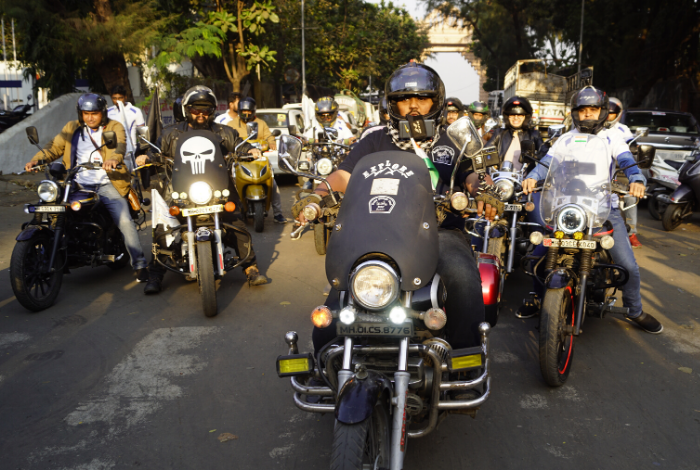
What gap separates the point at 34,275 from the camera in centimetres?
560

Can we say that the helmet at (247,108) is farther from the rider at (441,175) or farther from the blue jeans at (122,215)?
the rider at (441,175)

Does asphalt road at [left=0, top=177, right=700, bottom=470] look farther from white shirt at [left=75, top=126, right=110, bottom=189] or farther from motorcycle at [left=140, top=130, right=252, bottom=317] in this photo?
white shirt at [left=75, top=126, right=110, bottom=189]

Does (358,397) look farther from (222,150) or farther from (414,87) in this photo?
(222,150)

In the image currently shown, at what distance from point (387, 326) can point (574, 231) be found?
2140 millimetres

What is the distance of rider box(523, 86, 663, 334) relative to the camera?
4.66 m

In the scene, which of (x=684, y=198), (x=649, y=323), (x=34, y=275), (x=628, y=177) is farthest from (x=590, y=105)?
(x=684, y=198)

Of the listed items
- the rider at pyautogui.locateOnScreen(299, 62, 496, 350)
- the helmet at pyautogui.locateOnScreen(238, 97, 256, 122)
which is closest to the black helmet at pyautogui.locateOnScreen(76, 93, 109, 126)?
the helmet at pyautogui.locateOnScreen(238, 97, 256, 122)

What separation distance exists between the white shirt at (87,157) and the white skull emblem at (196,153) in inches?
47.5

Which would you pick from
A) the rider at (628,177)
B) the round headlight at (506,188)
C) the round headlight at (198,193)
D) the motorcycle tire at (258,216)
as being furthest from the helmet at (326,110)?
the rider at (628,177)

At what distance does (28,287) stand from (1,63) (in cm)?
3001

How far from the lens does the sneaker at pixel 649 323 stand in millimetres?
4992

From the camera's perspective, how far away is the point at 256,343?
15.9 feet

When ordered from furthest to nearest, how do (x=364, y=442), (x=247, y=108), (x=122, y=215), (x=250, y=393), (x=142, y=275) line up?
(x=247, y=108) < (x=142, y=275) < (x=122, y=215) < (x=250, y=393) < (x=364, y=442)

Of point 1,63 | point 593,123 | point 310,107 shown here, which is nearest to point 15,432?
point 593,123
